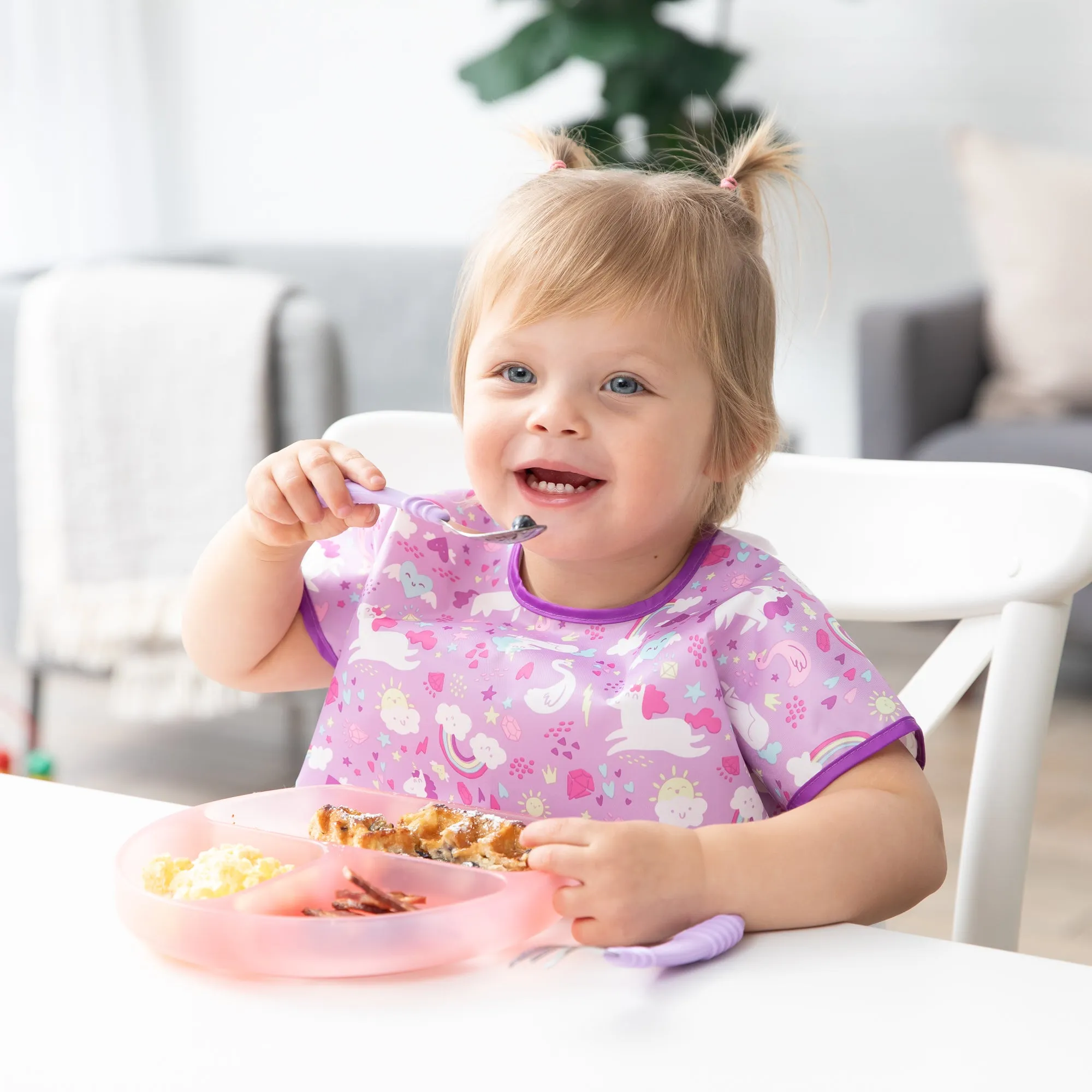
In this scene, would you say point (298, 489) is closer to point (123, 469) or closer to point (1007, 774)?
point (1007, 774)

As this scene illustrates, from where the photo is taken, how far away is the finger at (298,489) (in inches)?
28.3

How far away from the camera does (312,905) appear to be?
55 cm

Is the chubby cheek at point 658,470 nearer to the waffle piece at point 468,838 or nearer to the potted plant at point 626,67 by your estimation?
the waffle piece at point 468,838

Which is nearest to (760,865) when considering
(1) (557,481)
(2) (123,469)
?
(1) (557,481)

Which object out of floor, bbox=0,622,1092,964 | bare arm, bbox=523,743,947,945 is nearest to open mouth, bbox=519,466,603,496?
bare arm, bbox=523,743,947,945

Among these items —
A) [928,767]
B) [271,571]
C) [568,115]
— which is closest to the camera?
[271,571]

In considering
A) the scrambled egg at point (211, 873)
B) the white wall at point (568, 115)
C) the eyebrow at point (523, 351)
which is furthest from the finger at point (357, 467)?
the white wall at point (568, 115)

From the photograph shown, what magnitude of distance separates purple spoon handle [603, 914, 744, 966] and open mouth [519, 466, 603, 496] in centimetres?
27

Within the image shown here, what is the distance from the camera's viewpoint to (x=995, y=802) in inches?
29.4

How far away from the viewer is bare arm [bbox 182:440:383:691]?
2.35ft

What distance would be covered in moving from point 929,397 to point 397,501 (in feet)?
6.52

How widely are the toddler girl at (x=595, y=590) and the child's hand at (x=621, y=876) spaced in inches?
3.7

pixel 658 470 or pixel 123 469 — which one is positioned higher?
pixel 658 470

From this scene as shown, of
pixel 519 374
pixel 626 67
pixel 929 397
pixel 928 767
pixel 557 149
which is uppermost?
pixel 626 67
